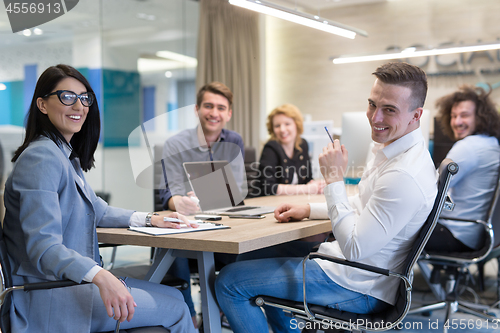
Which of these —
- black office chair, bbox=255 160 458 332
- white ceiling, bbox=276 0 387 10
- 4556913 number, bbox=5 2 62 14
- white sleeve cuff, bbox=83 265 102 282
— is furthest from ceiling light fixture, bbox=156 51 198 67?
white sleeve cuff, bbox=83 265 102 282

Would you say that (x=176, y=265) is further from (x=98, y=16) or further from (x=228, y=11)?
(x=228, y=11)

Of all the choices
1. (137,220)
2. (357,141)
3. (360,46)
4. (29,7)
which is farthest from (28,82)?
(360,46)

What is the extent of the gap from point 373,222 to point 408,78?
51 centimetres

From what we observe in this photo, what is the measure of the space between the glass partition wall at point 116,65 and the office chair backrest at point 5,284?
2370 mm

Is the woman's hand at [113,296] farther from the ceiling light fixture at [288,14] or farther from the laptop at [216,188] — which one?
the ceiling light fixture at [288,14]

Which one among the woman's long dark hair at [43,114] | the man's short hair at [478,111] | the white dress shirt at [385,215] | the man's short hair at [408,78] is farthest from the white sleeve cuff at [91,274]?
the man's short hair at [478,111]

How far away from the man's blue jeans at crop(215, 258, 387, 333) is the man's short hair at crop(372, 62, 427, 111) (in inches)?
26.9

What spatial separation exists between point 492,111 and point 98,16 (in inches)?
147

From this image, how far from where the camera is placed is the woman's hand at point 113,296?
1.30 metres

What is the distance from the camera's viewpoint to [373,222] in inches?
58.0

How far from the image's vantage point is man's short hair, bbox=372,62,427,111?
1584mm

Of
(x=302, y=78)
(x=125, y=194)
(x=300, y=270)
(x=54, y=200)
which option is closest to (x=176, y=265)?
(x=300, y=270)

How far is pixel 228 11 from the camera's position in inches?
243

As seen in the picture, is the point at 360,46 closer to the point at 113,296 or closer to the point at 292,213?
the point at 292,213
